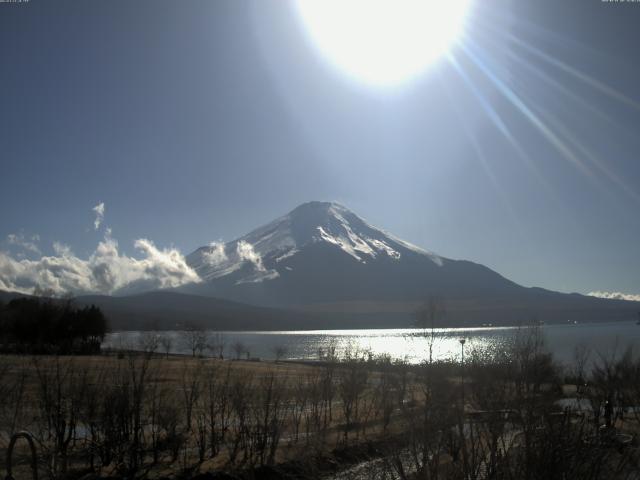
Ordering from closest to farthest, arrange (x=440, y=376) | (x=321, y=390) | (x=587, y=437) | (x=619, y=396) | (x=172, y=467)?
(x=587, y=437), (x=172, y=467), (x=321, y=390), (x=619, y=396), (x=440, y=376)

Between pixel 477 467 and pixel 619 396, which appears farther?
pixel 619 396

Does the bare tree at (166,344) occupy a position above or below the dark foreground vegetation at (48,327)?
below

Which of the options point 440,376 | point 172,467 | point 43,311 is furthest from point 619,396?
point 43,311

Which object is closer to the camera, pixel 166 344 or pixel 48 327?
pixel 48 327

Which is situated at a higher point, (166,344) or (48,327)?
(48,327)

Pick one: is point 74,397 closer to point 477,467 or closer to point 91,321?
point 477,467

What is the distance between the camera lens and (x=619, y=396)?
2581 centimetres

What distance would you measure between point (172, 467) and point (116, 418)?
2.07 m

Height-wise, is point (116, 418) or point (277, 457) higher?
point (116, 418)

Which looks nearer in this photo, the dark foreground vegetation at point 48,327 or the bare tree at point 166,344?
the dark foreground vegetation at point 48,327

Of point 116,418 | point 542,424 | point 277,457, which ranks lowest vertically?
point 277,457

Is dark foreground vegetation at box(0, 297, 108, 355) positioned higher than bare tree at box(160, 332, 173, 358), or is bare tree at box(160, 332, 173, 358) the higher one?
dark foreground vegetation at box(0, 297, 108, 355)

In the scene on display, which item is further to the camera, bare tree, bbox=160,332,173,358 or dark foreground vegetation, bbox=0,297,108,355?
bare tree, bbox=160,332,173,358

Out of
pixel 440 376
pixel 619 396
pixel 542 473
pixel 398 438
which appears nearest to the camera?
pixel 542 473
